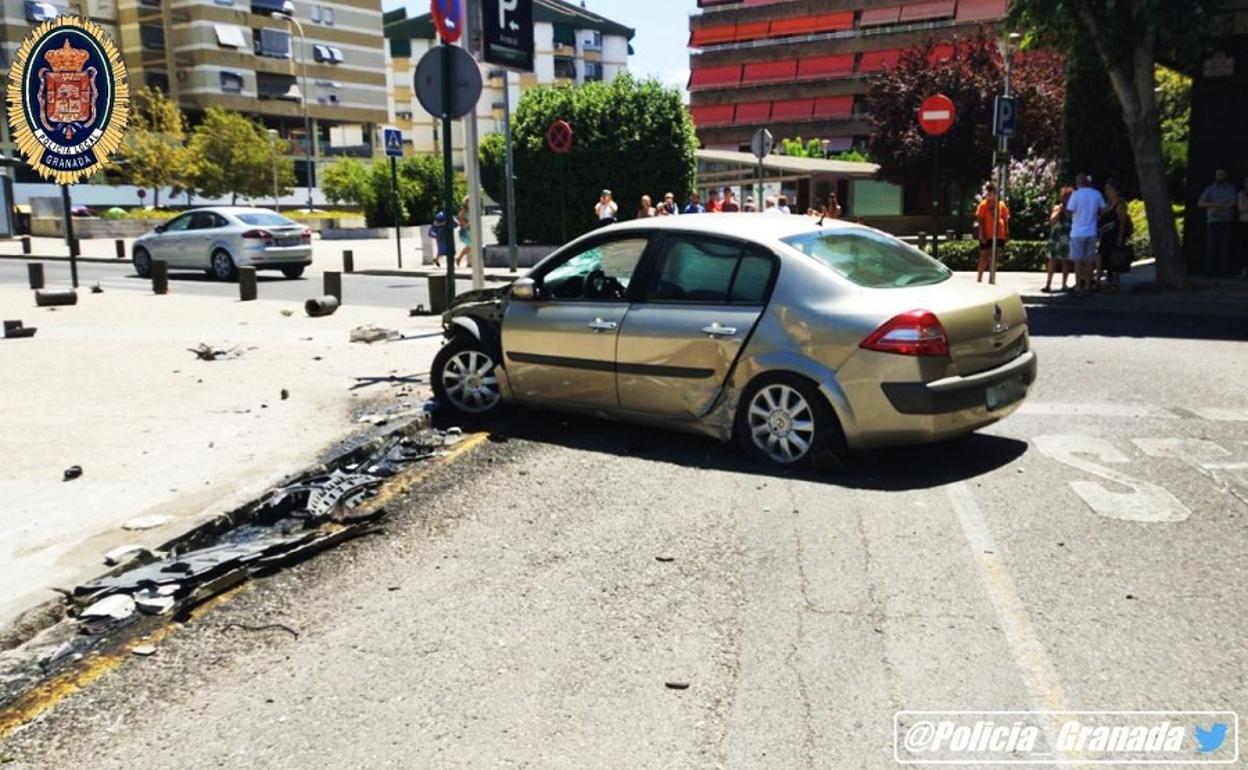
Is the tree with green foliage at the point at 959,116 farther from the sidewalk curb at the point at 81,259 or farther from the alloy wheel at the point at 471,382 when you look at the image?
the alloy wheel at the point at 471,382

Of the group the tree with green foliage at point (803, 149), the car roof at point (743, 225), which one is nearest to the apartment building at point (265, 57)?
the tree with green foliage at point (803, 149)

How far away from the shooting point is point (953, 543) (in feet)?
17.0

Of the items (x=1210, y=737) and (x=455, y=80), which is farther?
(x=455, y=80)

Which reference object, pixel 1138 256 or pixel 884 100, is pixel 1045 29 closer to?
pixel 1138 256

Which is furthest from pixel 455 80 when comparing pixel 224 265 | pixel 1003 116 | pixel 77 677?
pixel 224 265

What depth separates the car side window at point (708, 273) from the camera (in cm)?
661

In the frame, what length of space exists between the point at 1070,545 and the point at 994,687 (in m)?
1.73

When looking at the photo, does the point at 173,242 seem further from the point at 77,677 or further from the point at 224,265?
the point at 77,677

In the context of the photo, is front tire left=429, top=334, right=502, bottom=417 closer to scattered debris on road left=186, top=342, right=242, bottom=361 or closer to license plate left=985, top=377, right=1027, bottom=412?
license plate left=985, top=377, right=1027, bottom=412

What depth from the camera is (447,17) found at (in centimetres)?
1095

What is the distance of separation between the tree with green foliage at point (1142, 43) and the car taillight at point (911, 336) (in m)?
11.5

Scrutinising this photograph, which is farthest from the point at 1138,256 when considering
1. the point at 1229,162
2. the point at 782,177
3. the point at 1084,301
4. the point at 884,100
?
the point at 782,177

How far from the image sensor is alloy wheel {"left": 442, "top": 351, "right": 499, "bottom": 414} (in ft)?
26.4

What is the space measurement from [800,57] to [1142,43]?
6444cm
